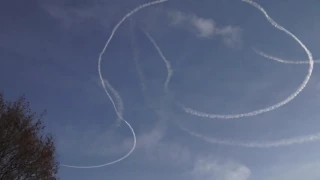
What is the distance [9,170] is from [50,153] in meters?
6.23

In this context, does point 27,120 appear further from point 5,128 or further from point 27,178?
point 27,178

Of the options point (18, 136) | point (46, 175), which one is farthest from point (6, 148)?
point (46, 175)

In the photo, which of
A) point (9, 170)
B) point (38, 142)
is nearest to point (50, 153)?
point (38, 142)

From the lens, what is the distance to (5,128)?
188ft

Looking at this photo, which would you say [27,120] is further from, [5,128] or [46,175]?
[46,175]

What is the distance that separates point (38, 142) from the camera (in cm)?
6028

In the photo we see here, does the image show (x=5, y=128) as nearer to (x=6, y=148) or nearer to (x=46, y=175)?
(x=6, y=148)

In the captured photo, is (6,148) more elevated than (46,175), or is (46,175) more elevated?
(6,148)

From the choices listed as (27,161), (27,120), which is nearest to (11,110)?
(27,120)

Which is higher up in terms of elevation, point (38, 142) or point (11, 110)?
point (11, 110)

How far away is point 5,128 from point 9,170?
537 cm

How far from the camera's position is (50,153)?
200 ft

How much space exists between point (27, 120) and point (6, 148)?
5309 millimetres

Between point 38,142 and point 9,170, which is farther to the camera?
point 38,142
